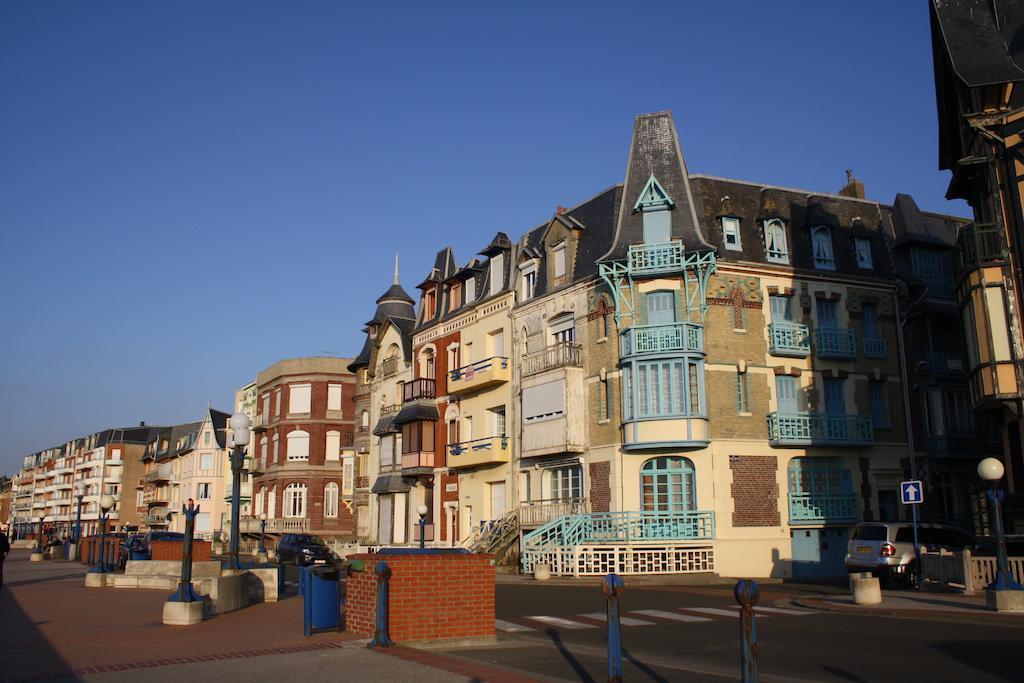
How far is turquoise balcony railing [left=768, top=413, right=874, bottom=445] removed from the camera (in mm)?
28828

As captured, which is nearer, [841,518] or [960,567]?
[960,567]

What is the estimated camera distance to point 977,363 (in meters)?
21.7

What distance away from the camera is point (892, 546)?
2255 centimetres

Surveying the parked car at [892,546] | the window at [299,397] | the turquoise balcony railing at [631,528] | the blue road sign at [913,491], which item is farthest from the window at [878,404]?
the window at [299,397]

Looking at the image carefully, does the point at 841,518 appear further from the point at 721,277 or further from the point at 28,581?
the point at 28,581

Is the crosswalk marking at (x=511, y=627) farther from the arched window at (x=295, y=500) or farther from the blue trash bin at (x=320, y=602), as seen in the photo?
the arched window at (x=295, y=500)

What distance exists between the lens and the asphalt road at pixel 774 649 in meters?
9.88

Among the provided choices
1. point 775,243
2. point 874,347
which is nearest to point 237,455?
point 775,243

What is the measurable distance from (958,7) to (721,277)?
1017cm

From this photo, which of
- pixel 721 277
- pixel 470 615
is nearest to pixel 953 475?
pixel 721 277

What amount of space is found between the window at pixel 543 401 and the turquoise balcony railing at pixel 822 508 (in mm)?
8263

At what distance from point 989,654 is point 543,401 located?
21051 mm

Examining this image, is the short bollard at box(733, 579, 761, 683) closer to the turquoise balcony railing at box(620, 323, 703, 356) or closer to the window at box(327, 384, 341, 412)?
the turquoise balcony railing at box(620, 323, 703, 356)

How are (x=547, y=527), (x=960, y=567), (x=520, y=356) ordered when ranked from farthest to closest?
1. (x=520, y=356)
2. (x=547, y=527)
3. (x=960, y=567)
